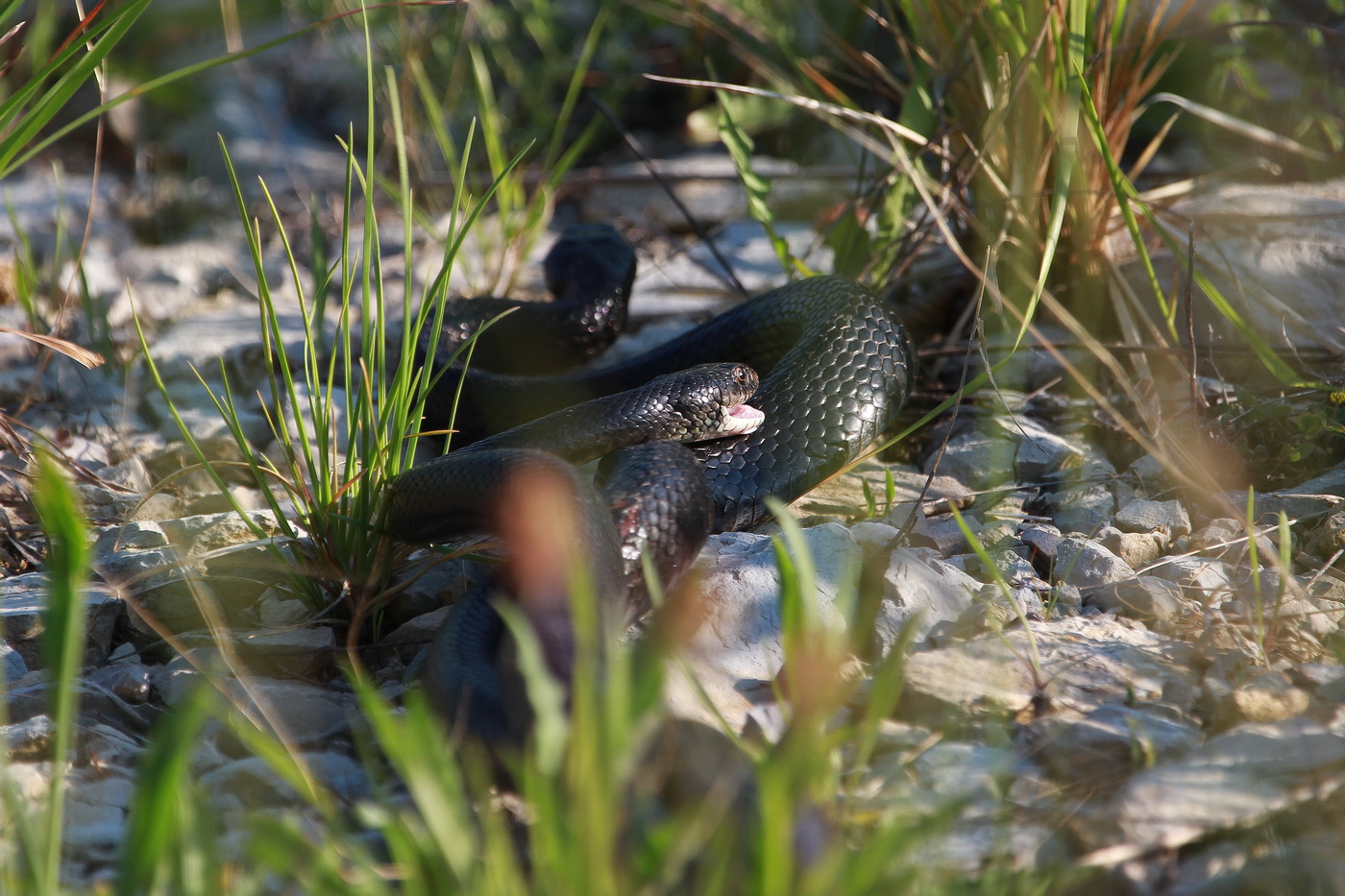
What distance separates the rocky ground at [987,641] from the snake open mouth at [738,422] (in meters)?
0.32

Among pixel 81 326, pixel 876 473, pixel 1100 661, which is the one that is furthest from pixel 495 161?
pixel 1100 661

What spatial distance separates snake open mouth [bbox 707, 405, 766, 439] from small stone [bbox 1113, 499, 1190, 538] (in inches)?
43.0

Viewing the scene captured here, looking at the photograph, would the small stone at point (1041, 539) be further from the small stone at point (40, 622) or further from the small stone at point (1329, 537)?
the small stone at point (40, 622)

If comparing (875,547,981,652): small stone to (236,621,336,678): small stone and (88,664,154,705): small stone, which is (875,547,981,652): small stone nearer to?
(236,621,336,678): small stone

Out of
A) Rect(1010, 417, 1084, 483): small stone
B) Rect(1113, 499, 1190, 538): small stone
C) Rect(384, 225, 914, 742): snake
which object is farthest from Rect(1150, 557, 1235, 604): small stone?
Rect(384, 225, 914, 742): snake

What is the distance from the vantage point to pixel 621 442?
3.16 m

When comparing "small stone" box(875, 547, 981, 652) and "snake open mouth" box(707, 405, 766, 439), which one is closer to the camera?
"small stone" box(875, 547, 981, 652)

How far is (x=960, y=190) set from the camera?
13.0ft

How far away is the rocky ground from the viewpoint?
1759 millimetres

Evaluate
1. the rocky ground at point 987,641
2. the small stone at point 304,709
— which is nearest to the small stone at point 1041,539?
the rocky ground at point 987,641

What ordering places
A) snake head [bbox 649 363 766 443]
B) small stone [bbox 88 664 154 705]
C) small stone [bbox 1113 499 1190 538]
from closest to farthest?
small stone [bbox 88 664 154 705]
small stone [bbox 1113 499 1190 538]
snake head [bbox 649 363 766 443]

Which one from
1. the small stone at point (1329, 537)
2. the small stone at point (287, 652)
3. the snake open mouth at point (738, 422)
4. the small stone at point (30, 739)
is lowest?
the small stone at point (287, 652)

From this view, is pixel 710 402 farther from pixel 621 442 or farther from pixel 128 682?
pixel 128 682

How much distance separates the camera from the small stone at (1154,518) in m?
2.90
